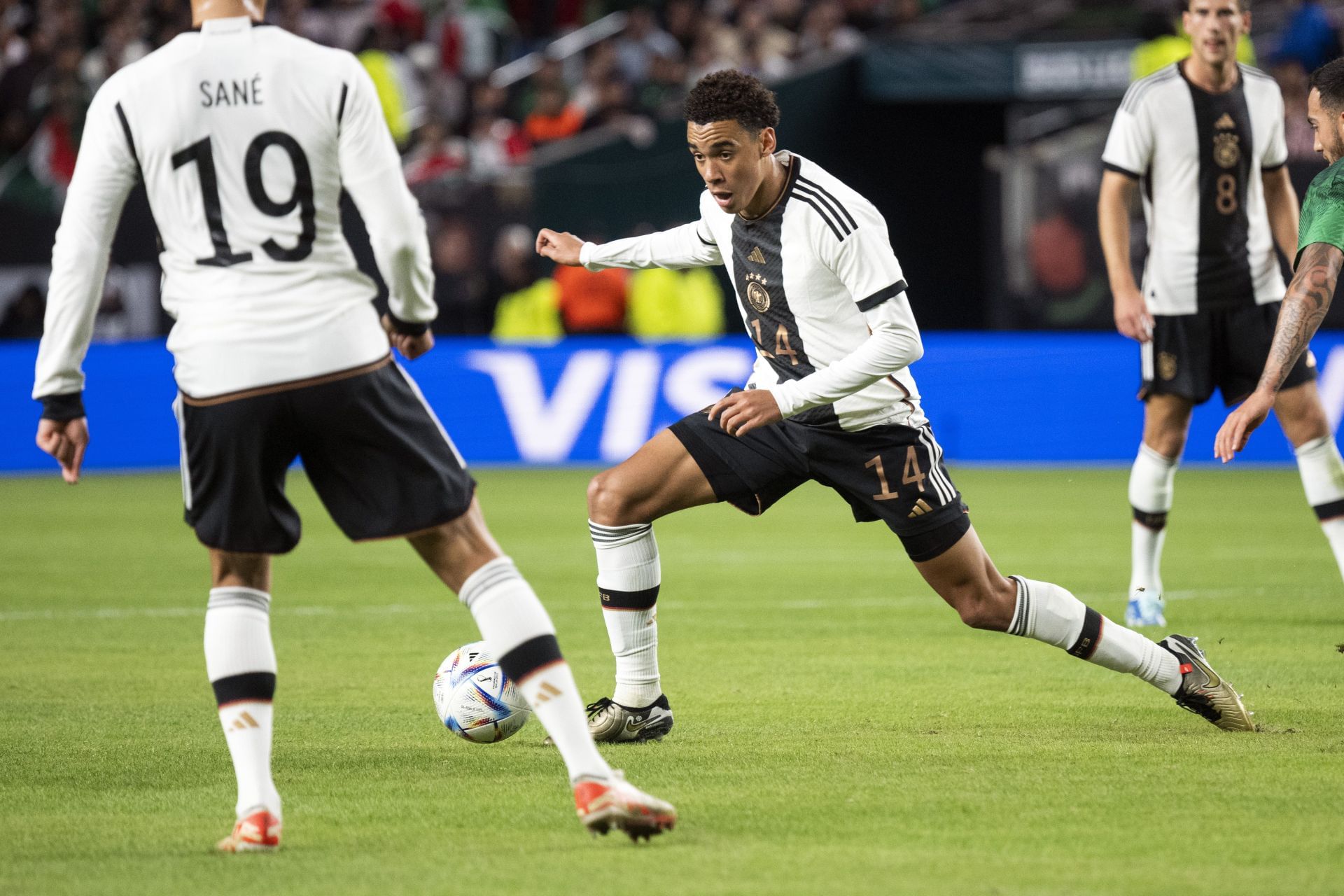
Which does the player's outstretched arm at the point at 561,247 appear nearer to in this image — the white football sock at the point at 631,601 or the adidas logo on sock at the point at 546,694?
the white football sock at the point at 631,601

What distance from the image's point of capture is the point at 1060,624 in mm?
5398

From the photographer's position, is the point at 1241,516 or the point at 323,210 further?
the point at 1241,516

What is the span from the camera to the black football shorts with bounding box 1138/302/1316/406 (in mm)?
7562

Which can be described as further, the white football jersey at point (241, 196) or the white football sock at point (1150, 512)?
the white football sock at point (1150, 512)

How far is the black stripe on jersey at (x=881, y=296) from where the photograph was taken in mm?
5070

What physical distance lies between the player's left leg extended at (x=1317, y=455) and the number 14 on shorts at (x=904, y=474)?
2619 mm

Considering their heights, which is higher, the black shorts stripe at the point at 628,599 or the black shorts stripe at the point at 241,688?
the black shorts stripe at the point at 241,688

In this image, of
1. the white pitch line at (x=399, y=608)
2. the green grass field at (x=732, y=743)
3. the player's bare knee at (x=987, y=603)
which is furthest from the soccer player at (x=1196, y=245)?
the player's bare knee at (x=987, y=603)

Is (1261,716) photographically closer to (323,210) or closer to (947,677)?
(947,677)

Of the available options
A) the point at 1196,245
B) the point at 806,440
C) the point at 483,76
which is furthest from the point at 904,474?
the point at 483,76

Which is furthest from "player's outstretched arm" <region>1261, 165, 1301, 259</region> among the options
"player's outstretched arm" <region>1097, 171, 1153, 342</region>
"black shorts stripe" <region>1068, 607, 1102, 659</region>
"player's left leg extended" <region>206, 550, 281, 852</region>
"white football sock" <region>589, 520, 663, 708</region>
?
"player's left leg extended" <region>206, 550, 281, 852</region>

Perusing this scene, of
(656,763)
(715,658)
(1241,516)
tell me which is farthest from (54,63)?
(656,763)

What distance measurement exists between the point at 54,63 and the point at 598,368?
7.65 metres

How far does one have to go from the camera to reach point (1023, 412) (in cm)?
1530
